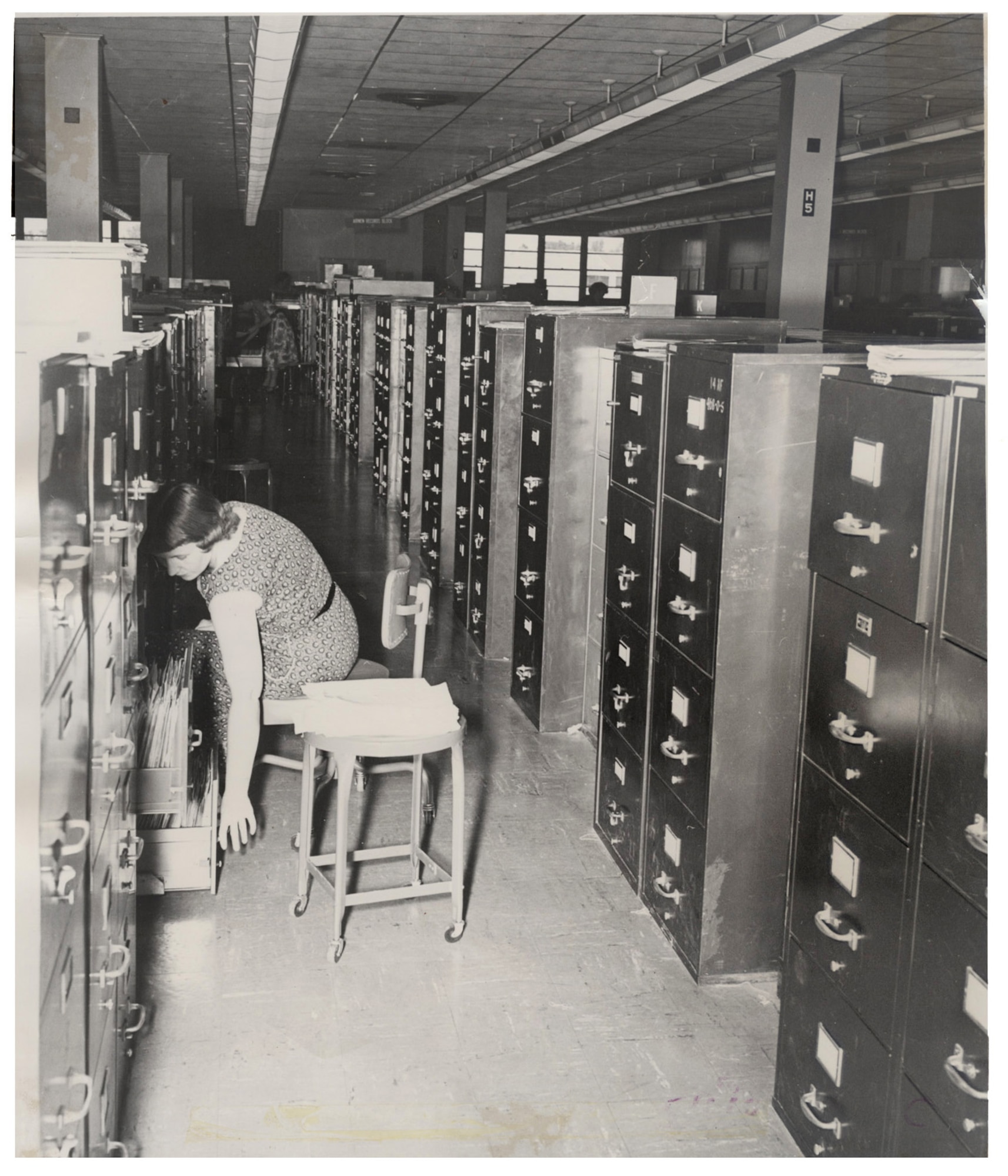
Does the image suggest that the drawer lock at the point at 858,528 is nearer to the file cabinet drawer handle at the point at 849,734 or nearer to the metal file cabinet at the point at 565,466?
the file cabinet drawer handle at the point at 849,734

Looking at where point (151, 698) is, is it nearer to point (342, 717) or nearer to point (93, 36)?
point (342, 717)

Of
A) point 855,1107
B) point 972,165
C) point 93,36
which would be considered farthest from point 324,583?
point 972,165

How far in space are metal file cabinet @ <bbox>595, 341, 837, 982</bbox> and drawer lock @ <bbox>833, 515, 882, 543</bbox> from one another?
2.23 ft

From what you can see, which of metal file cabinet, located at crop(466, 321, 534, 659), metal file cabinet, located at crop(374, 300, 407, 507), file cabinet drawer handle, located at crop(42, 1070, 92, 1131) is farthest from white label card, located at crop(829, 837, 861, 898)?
metal file cabinet, located at crop(374, 300, 407, 507)

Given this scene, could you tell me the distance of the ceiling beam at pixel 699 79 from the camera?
5.17m

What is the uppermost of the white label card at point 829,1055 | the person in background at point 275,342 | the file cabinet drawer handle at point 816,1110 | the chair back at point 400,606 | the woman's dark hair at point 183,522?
the person in background at point 275,342

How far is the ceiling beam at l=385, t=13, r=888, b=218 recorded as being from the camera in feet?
17.0

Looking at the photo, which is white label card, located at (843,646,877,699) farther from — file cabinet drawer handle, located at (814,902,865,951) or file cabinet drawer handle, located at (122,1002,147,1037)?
file cabinet drawer handle, located at (122,1002,147,1037)

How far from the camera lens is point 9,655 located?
1358 mm

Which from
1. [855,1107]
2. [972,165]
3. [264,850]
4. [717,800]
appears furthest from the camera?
[972,165]

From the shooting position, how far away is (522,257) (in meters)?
25.4

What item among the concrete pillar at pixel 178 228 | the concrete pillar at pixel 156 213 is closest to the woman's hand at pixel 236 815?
the concrete pillar at pixel 156 213

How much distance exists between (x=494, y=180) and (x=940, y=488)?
13215mm

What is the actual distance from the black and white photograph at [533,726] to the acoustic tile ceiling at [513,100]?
118 mm
